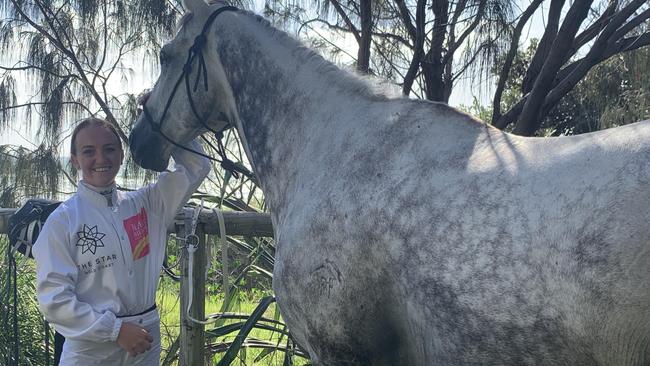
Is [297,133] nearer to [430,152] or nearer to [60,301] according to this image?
[430,152]

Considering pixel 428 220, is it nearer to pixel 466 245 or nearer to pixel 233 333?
pixel 466 245

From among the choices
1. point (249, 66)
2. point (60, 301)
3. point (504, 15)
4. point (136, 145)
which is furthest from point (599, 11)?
point (60, 301)

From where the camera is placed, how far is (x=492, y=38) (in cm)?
361

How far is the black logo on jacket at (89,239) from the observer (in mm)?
2297

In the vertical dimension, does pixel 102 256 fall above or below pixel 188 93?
below

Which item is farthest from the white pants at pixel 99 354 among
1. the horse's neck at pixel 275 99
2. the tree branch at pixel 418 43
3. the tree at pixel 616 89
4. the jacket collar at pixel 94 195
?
the tree at pixel 616 89

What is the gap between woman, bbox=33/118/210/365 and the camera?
2170 mm

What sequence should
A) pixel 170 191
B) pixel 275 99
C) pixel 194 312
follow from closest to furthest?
pixel 275 99 < pixel 170 191 < pixel 194 312

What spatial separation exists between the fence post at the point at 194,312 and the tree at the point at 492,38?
4.46 feet

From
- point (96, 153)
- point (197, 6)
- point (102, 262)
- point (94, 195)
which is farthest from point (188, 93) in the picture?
point (102, 262)

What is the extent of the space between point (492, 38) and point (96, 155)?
226cm

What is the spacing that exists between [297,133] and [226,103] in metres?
0.49

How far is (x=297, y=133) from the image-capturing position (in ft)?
7.98

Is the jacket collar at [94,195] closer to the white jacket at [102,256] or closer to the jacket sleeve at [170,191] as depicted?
the white jacket at [102,256]
